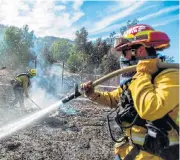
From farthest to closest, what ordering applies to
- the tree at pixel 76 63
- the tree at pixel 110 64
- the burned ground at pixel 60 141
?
1. the tree at pixel 76 63
2. the tree at pixel 110 64
3. the burned ground at pixel 60 141

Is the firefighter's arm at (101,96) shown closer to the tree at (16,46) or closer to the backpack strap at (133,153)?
the backpack strap at (133,153)

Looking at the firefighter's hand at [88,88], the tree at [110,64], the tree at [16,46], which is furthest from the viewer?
the tree at [110,64]

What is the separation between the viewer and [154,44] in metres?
2.40

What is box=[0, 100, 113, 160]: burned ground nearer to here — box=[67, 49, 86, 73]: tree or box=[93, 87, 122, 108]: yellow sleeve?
box=[93, 87, 122, 108]: yellow sleeve

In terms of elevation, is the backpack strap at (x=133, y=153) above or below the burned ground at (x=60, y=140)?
above

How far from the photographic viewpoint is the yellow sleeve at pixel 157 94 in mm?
1993

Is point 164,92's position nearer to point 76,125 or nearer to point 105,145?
point 105,145

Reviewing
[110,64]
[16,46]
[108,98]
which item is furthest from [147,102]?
[16,46]

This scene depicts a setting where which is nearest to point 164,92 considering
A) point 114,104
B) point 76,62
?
point 114,104

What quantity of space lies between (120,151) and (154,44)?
42.3 inches

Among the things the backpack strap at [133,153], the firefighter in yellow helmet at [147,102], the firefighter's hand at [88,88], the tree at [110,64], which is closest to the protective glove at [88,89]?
the firefighter's hand at [88,88]

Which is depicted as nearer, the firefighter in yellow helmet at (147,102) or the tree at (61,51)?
the firefighter in yellow helmet at (147,102)

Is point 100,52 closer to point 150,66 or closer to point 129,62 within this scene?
point 129,62

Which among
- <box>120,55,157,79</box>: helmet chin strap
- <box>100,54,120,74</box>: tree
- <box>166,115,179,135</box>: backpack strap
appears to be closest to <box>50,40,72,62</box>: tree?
<box>100,54,120,74</box>: tree
